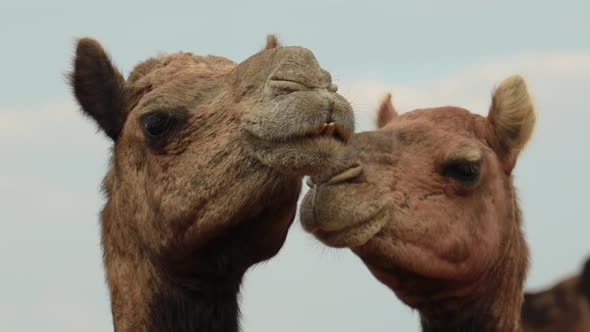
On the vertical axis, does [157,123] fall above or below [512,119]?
below

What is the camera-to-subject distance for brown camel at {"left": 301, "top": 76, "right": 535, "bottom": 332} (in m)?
8.52

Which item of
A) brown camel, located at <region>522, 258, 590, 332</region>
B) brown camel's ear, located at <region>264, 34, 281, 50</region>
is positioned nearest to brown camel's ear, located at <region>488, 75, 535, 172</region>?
brown camel's ear, located at <region>264, 34, 281, 50</region>

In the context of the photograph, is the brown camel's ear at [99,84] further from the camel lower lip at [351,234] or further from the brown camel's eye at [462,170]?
the brown camel's eye at [462,170]

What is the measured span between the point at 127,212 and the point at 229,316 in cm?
88

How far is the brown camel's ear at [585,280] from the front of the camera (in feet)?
36.2

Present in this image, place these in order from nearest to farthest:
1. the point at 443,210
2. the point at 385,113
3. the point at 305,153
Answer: the point at 305,153 < the point at 443,210 < the point at 385,113

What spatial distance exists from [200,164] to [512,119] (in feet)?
10.2

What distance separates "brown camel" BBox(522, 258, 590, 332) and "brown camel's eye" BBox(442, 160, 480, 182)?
2603 millimetres

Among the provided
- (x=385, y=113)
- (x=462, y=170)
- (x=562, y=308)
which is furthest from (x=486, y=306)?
(x=562, y=308)

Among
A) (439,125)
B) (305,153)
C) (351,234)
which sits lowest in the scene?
(351,234)

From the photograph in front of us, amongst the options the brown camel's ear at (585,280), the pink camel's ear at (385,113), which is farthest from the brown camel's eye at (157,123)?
the brown camel's ear at (585,280)

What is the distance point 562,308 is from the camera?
11.3 m

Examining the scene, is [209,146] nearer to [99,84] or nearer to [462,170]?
[99,84]

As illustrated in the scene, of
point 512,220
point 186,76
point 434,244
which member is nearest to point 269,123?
point 186,76
